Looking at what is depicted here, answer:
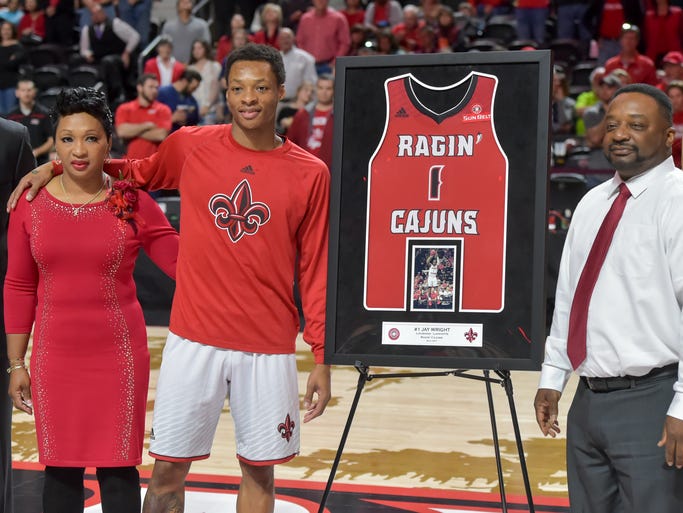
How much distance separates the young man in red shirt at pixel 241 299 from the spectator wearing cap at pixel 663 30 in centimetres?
972

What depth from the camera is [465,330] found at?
334 cm

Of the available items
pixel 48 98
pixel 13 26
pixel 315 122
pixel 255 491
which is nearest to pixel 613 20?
pixel 315 122

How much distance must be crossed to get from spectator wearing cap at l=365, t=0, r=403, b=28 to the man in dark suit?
1017 cm

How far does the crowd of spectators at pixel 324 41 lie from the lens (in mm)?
11258

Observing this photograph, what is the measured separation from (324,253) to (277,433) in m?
0.57

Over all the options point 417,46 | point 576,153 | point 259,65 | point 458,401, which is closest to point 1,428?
point 259,65

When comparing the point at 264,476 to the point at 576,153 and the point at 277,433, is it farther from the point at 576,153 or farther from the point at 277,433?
the point at 576,153

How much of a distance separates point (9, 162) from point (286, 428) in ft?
4.17

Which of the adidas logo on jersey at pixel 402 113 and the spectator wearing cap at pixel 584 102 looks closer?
the adidas logo on jersey at pixel 402 113

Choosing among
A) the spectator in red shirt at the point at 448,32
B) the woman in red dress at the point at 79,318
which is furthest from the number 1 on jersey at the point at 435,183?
the spectator in red shirt at the point at 448,32

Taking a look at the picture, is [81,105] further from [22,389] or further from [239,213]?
[22,389]

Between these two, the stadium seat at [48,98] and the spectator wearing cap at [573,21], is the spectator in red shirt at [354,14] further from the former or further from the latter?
the stadium seat at [48,98]

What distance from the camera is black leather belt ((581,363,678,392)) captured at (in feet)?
9.37

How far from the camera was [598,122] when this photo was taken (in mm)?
10297
